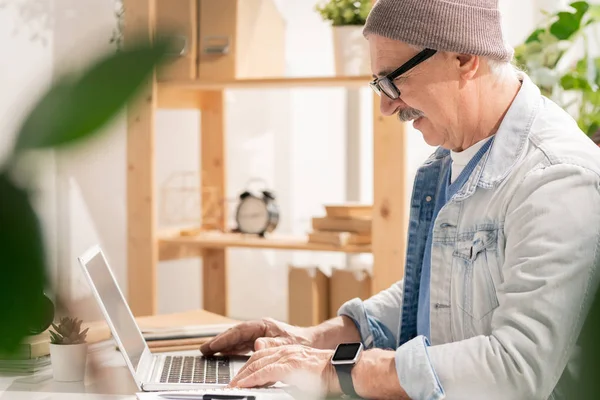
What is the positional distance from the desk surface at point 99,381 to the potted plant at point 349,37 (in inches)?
49.0

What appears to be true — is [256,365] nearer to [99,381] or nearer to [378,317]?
[378,317]

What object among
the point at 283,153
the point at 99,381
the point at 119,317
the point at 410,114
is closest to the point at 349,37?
the point at 283,153

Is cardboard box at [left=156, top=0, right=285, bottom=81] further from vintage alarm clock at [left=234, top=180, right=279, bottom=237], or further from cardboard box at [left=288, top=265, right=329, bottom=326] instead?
cardboard box at [left=288, top=265, right=329, bottom=326]

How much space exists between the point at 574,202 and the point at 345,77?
5.96 feet

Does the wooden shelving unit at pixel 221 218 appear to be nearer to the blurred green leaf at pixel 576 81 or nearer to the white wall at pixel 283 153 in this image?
the white wall at pixel 283 153

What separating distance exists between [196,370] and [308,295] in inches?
63.5

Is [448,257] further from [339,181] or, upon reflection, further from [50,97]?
[339,181]

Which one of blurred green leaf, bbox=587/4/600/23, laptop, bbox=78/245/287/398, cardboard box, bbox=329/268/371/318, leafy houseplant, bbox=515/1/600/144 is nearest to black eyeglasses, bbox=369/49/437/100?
laptop, bbox=78/245/287/398

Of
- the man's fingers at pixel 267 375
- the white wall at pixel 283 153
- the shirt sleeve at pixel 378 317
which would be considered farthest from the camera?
the white wall at pixel 283 153

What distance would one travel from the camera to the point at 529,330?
3.59 ft

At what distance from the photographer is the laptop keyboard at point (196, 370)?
1373 millimetres

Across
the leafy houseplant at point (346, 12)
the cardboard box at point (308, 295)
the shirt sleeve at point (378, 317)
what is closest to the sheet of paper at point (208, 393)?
the shirt sleeve at point (378, 317)

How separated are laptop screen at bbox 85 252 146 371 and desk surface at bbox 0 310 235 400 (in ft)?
0.37

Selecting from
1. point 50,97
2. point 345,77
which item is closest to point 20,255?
point 50,97
